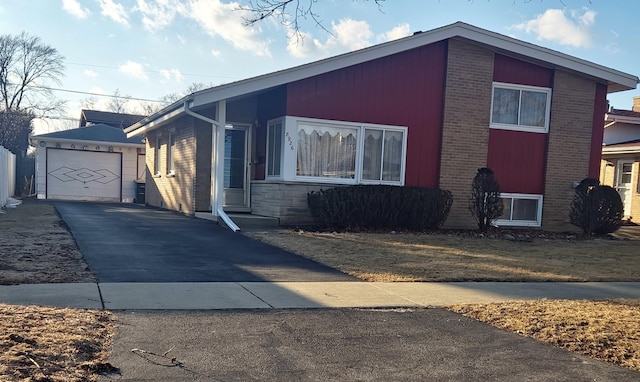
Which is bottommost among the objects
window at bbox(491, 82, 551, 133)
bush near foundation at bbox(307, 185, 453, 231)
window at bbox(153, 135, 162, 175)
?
bush near foundation at bbox(307, 185, 453, 231)

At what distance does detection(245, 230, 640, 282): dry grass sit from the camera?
841 cm

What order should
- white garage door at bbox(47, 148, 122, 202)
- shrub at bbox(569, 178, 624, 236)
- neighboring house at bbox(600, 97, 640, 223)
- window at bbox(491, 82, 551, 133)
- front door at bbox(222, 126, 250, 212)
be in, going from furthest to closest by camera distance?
white garage door at bbox(47, 148, 122, 202) < neighboring house at bbox(600, 97, 640, 223) < window at bbox(491, 82, 551, 133) < front door at bbox(222, 126, 250, 212) < shrub at bbox(569, 178, 624, 236)

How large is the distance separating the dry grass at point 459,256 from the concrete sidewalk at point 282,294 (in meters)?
0.64

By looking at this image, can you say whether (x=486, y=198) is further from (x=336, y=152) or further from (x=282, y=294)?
(x=282, y=294)

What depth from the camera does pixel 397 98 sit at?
14.4 metres

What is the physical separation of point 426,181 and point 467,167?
1.37 meters

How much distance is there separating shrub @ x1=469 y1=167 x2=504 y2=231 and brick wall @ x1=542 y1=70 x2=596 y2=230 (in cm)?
286

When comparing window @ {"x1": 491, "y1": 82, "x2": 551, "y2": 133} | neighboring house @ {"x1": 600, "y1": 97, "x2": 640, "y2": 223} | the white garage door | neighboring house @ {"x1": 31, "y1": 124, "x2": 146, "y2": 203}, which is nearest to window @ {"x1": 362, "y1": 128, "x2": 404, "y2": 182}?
window @ {"x1": 491, "y1": 82, "x2": 551, "y2": 133}

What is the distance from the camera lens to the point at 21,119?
38219 millimetres

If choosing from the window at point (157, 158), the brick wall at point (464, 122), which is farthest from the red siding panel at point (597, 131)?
the window at point (157, 158)

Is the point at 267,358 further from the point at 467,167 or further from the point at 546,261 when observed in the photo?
the point at 467,167

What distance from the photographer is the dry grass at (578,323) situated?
4734 millimetres

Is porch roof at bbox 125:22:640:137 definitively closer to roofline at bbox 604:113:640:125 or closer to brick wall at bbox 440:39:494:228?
brick wall at bbox 440:39:494:228

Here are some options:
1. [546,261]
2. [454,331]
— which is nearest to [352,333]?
[454,331]
